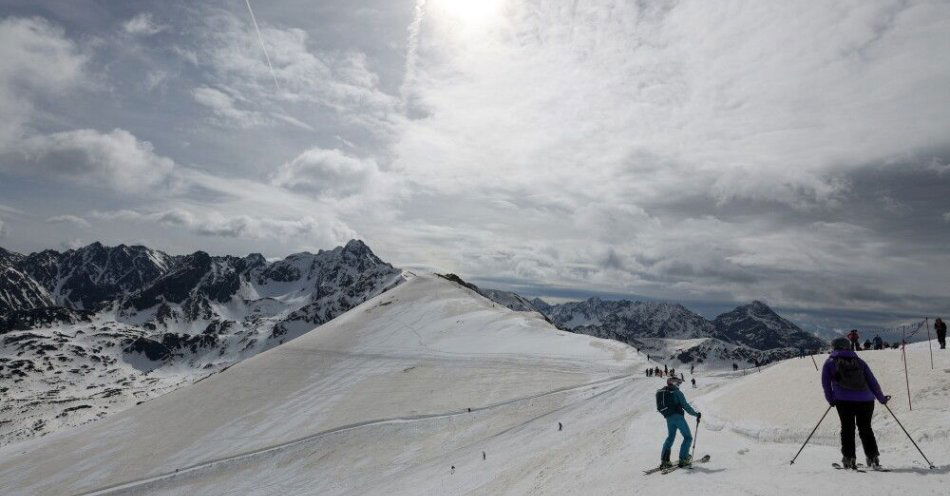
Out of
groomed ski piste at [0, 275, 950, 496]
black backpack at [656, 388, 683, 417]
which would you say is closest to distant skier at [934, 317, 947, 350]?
groomed ski piste at [0, 275, 950, 496]

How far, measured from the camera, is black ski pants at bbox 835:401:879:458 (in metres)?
10.8

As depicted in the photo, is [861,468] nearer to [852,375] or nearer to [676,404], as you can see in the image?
[852,375]

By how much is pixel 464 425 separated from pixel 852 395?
38266mm

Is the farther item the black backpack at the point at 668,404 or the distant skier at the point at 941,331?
the distant skier at the point at 941,331

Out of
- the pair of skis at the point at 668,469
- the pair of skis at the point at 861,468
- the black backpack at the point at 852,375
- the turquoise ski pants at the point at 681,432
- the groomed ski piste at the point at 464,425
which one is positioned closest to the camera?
the pair of skis at the point at 861,468

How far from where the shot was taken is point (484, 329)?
8506 centimetres

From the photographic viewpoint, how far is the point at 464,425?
45438mm

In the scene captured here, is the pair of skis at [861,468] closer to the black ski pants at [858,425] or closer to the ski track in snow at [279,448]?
the black ski pants at [858,425]

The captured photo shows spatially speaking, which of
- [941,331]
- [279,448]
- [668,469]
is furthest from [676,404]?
[279,448]

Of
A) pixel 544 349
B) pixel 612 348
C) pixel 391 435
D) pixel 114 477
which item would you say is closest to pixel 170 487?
pixel 114 477

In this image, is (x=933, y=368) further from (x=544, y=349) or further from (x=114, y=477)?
(x=114, y=477)

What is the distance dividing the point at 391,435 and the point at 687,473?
39805mm

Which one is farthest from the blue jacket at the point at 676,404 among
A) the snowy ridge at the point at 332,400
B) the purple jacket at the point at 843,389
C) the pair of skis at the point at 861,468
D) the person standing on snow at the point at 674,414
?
the snowy ridge at the point at 332,400

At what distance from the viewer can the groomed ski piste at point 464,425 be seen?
14305 mm
